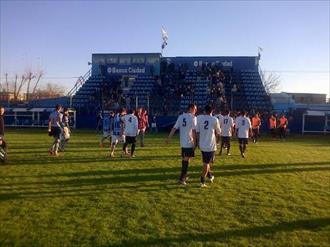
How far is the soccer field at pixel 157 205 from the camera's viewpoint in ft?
21.9

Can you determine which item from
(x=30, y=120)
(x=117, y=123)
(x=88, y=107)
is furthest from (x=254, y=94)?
(x=117, y=123)

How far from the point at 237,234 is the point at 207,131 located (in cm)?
420

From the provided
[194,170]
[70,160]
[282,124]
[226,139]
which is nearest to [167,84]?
[282,124]

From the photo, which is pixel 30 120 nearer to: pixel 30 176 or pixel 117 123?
pixel 117 123

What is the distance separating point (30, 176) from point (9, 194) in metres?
2.28

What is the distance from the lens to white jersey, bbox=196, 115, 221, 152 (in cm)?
1073

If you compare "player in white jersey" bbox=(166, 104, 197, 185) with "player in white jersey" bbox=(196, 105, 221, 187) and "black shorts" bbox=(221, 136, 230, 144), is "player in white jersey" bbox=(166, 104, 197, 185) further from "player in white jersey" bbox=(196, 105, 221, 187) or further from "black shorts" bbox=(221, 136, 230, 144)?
"black shorts" bbox=(221, 136, 230, 144)

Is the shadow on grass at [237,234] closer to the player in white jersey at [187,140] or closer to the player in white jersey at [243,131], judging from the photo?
the player in white jersey at [187,140]

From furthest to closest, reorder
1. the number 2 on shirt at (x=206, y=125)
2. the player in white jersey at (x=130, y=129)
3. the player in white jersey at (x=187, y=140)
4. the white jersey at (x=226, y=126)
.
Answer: the white jersey at (x=226, y=126) → the player in white jersey at (x=130, y=129) → the player in white jersey at (x=187, y=140) → the number 2 on shirt at (x=206, y=125)

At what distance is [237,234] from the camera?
6902mm

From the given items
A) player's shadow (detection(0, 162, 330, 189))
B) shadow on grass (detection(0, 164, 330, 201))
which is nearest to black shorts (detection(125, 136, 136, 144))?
player's shadow (detection(0, 162, 330, 189))

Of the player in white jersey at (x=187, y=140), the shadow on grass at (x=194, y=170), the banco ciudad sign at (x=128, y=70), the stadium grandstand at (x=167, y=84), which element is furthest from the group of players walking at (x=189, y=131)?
the banco ciudad sign at (x=128, y=70)

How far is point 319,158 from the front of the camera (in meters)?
17.8

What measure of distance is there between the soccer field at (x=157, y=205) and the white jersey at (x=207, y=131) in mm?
1053
